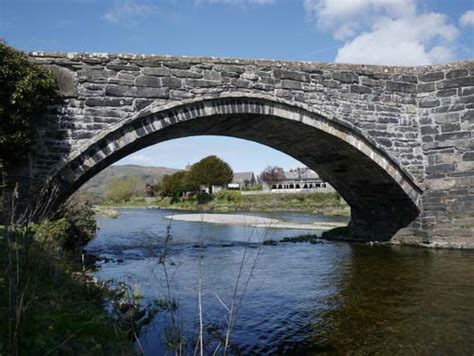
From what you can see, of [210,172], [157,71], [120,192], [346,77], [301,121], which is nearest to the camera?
[157,71]

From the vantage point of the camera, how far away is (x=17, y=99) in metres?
10.0

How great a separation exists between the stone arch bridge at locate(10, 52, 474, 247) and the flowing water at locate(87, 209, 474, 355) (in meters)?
2.23

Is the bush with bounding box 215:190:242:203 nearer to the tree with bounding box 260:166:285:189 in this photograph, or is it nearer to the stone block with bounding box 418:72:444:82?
the tree with bounding box 260:166:285:189

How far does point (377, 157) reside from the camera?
14.7m

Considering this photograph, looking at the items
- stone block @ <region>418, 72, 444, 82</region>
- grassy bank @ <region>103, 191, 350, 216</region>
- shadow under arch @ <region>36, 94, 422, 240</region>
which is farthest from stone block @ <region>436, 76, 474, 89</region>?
grassy bank @ <region>103, 191, 350, 216</region>

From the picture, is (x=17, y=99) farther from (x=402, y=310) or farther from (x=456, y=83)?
(x=456, y=83)

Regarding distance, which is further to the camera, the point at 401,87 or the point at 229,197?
the point at 229,197

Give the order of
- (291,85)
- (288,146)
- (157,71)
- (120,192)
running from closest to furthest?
(157,71) → (291,85) → (288,146) → (120,192)

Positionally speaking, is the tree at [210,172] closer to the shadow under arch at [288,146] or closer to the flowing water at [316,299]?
the shadow under arch at [288,146]

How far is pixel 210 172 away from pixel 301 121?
5865cm

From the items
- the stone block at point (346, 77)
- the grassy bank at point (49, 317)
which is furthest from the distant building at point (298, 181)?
the grassy bank at point (49, 317)

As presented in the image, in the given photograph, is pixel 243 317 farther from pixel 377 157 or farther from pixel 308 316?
pixel 377 157

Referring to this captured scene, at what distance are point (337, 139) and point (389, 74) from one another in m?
3.25

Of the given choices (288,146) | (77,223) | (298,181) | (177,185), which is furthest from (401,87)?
(298,181)
